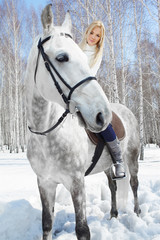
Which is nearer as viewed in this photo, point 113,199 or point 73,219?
point 73,219

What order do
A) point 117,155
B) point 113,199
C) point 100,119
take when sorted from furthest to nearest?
1. point 113,199
2. point 117,155
3. point 100,119

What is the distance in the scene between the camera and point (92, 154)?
2.31 metres

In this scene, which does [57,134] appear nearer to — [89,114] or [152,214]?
[89,114]

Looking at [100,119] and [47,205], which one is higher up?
[100,119]

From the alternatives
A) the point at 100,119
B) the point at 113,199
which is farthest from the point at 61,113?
the point at 113,199

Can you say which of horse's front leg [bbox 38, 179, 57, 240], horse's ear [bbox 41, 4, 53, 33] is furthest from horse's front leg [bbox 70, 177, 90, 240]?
horse's ear [bbox 41, 4, 53, 33]

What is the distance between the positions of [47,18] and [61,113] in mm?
856

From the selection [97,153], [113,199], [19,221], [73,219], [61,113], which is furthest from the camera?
[113,199]

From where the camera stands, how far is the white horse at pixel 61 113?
138cm

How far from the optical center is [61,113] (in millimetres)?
2018

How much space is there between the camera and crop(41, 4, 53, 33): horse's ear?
150 centimetres

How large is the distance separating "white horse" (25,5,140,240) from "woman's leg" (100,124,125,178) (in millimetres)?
139

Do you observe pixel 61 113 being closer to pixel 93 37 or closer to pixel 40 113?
pixel 40 113

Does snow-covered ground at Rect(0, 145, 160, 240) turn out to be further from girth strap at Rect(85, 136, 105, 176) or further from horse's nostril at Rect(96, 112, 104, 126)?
horse's nostril at Rect(96, 112, 104, 126)
